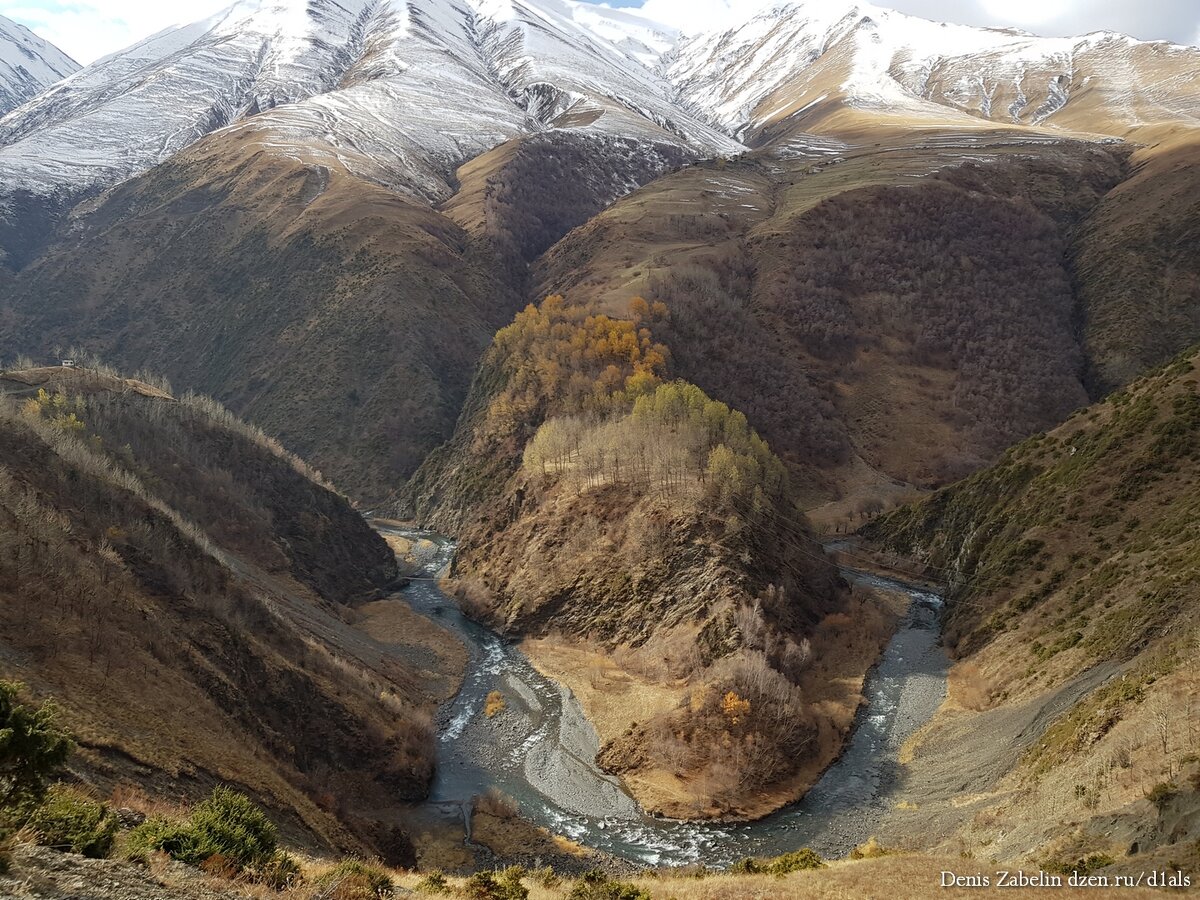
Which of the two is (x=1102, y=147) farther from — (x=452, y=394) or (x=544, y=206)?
(x=452, y=394)

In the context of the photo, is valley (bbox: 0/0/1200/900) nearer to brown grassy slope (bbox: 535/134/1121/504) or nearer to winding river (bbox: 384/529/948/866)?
winding river (bbox: 384/529/948/866)

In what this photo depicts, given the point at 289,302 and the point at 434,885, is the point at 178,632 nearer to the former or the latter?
the point at 434,885

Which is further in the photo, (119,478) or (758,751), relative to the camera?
(119,478)

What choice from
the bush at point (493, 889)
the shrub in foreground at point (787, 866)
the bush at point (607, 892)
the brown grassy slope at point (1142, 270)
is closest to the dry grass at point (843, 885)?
the bush at point (493, 889)

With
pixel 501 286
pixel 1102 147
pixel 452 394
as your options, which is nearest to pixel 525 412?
pixel 452 394

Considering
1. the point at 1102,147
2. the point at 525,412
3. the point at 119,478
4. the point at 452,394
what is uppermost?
the point at 1102,147

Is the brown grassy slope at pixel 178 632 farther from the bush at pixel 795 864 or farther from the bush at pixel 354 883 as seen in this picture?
the bush at pixel 795 864
